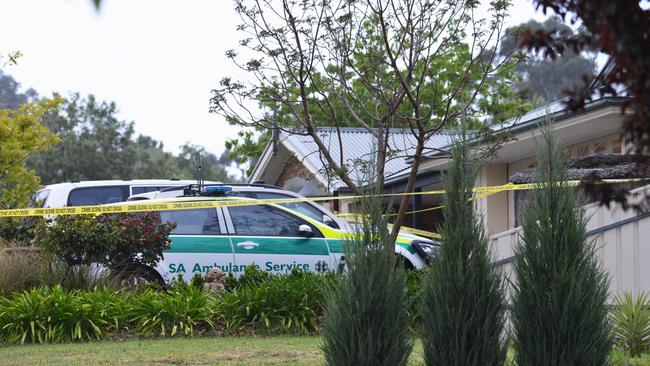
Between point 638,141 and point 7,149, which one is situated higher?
point 7,149

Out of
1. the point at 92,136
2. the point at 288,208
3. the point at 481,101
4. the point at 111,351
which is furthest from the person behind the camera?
the point at 92,136

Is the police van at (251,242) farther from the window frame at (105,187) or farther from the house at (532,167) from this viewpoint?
the window frame at (105,187)

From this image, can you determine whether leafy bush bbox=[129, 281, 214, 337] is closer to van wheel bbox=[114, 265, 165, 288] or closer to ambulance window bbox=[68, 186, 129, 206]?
van wheel bbox=[114, 265, 165, 288]

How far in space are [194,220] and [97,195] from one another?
342 cm

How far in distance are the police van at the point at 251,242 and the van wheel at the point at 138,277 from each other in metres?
0.02

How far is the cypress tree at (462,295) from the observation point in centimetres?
610

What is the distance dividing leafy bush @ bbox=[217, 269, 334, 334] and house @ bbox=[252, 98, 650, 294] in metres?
1.16

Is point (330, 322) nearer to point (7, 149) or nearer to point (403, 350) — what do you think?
Result: point (403, 350)

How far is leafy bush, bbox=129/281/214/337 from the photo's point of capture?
10.0m

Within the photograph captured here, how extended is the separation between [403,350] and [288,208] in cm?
739

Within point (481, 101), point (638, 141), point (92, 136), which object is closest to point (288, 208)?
point (638, 141)

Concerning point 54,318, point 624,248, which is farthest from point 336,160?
point 54,318

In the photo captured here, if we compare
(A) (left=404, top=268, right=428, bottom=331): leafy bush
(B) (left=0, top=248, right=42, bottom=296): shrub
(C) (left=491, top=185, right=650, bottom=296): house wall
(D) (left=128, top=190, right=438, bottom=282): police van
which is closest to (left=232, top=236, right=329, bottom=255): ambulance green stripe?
(D) (left=128, top=190, right=438, bottom=282): police van

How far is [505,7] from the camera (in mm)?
11836
